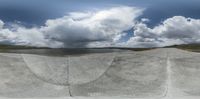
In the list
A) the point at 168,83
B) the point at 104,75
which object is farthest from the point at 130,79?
the point at 168,83

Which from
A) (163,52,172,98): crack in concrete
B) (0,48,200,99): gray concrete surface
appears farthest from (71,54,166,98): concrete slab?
(163,52,172,98): crack in concrete

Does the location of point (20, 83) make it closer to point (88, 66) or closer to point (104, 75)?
point (88, 66)

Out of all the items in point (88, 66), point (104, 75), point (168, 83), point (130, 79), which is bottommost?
point (168, 83)

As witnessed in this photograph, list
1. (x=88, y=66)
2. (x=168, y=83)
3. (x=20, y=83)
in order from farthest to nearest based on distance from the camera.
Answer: (x=88, y=66)
(x=168, y=83)
(x=20, y=83)

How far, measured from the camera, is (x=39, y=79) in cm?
1847

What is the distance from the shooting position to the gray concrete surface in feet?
58.1

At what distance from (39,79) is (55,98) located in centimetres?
193

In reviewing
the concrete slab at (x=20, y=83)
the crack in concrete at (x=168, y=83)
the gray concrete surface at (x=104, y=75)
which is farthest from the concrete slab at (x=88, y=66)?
the crack in concrete at (x=168, y=83)

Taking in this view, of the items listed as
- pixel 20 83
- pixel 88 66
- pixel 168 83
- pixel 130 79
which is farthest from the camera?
pixel 88 66

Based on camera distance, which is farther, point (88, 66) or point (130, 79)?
point (88, 66)

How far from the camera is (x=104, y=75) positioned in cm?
1892

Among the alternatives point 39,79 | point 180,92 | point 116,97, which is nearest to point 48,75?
point 39,79

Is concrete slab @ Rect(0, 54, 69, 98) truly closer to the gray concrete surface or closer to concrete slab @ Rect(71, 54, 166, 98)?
the gray concrete surface

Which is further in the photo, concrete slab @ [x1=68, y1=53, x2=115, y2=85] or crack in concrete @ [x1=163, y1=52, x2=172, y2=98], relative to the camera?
concrete slab @ [x1=68, y1=53, x2=115, y2=85]
